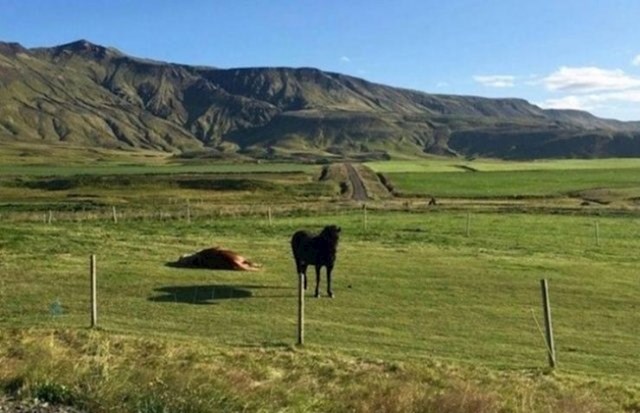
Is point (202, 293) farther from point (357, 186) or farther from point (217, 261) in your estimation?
point (357, 186)

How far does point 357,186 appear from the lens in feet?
371

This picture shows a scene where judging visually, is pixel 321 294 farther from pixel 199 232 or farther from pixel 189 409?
pixel 199 232

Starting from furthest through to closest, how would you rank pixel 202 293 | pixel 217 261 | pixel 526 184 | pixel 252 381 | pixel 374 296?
pixel 526 184, pixel 217 261, pixel 374 296, pixel 202 293, pixel 252 381

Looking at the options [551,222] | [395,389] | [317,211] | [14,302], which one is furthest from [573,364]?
[317,211]

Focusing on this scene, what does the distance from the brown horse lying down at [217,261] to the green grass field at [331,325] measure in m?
0.99

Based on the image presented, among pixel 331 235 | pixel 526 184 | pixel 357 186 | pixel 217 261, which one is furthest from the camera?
pixel 526 184

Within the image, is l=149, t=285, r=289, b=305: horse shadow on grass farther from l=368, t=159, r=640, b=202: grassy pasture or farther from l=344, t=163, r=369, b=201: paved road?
l=368, t=159, r=640, b=202: grassy pasture

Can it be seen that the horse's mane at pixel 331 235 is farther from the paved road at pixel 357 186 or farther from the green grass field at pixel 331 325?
the paved road at pixel 357 186

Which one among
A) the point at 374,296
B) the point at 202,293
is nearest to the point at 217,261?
the point at 202,293

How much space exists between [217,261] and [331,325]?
10264 millimetres

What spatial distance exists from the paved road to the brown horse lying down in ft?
200

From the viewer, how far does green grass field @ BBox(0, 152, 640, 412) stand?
11227 mm

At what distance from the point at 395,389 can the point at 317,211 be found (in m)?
57.0

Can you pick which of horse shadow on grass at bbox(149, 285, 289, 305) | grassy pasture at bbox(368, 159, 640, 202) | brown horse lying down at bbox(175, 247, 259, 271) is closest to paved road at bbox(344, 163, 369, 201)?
grassy pasture at bbox(368, 159, 640, 202)
